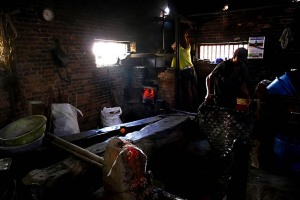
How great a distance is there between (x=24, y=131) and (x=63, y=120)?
1475mm

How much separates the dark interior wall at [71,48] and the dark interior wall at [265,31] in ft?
9.99

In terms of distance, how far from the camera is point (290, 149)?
3025 mm

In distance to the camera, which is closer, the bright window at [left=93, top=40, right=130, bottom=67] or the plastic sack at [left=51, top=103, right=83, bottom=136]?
the plastic sack at [left=51, top=103, right=83, bottom=136]

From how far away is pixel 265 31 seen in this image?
305 inches

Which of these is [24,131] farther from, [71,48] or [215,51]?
[215,51]

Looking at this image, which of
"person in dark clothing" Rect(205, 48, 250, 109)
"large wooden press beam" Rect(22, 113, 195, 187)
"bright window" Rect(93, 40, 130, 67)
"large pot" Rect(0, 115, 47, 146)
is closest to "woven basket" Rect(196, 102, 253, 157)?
"large wooden press beam" Rect(22, 113, 195, 187)

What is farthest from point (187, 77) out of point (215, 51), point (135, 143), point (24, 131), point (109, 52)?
point (24, 131)

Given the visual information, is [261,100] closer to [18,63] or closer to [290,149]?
[290,149]

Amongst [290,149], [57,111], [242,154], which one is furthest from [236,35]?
[242,154]

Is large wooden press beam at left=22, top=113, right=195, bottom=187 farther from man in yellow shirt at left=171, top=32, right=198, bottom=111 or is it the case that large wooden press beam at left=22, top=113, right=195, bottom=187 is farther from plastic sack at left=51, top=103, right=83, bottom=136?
man in yellow shirt at left=171, top=32, right=198, bottom=111

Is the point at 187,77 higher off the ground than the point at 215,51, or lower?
lower

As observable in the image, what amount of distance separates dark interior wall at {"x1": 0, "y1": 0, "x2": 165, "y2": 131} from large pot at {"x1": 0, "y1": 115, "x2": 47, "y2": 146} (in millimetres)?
1851

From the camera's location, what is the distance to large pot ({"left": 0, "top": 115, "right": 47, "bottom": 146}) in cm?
368

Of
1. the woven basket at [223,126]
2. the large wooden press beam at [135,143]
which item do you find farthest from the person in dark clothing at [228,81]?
the woven basket at [223,126]
